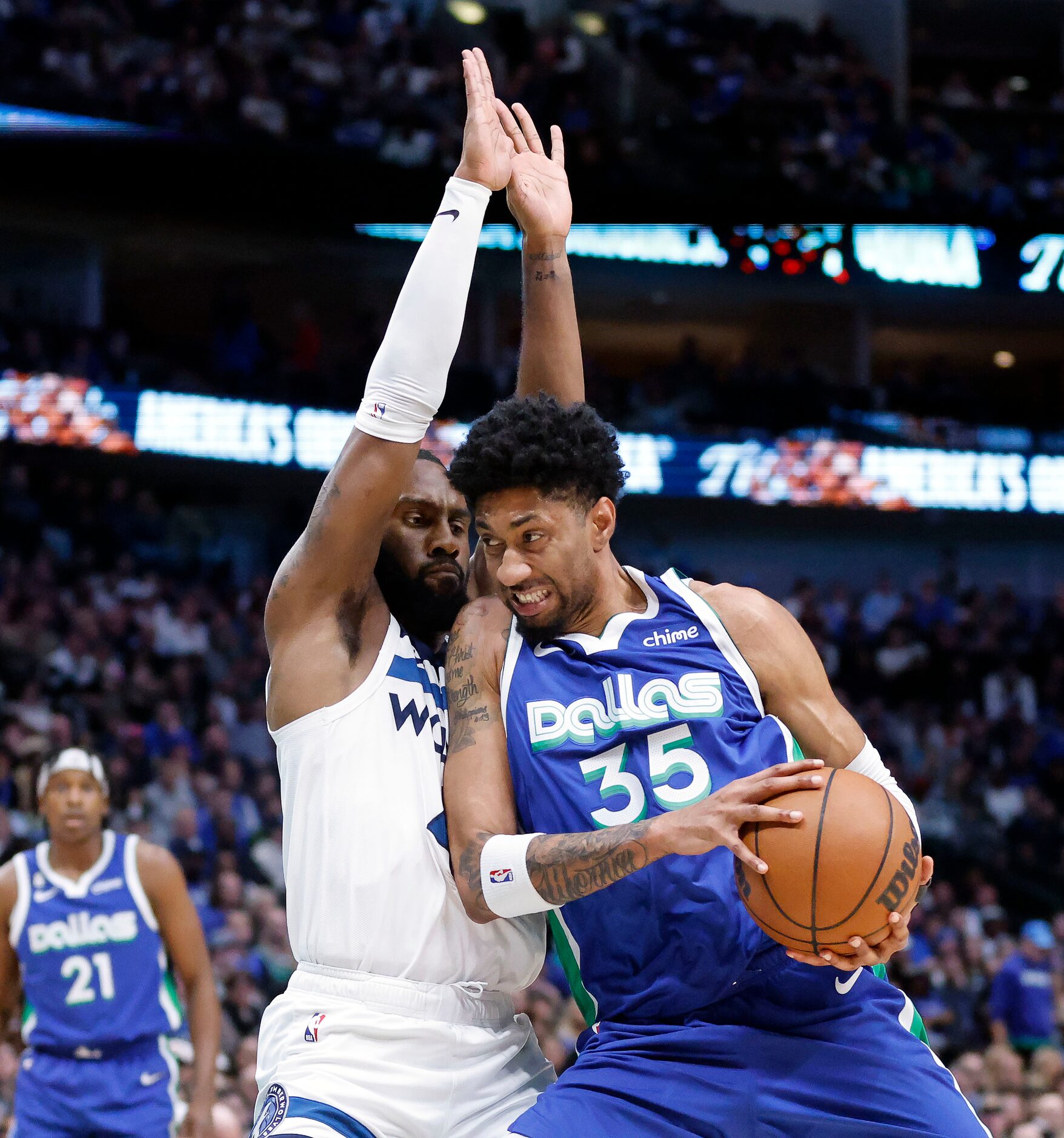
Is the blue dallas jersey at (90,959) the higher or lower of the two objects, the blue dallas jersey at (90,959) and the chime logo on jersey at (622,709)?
the lower

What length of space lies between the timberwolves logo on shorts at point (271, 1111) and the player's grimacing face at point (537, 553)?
1101 mm

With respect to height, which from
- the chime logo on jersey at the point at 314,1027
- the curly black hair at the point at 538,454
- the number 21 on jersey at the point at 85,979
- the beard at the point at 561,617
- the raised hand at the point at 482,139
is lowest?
the number 21 on jersey at the point at 85,979

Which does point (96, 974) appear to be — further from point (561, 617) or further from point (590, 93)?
point (590, 93)

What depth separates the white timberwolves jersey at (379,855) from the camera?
10.1 ft

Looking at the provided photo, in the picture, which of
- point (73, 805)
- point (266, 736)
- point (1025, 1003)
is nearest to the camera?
point (73, 805)

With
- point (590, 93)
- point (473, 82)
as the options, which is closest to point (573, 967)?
point (473, 82)

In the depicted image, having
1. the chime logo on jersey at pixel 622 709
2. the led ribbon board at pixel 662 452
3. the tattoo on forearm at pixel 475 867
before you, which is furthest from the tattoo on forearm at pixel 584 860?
the led ribbon board at pixel 662 452

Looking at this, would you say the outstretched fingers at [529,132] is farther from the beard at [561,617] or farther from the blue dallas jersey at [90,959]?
the blue dallas jersey at [90,959]

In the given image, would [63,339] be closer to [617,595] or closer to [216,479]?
[216,479]

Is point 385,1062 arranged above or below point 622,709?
below

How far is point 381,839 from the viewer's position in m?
3.09

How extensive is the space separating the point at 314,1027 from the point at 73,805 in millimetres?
2711

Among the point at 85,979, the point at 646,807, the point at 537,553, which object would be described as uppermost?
the point at 537,553

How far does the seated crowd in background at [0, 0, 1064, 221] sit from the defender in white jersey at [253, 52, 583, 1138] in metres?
12.5
